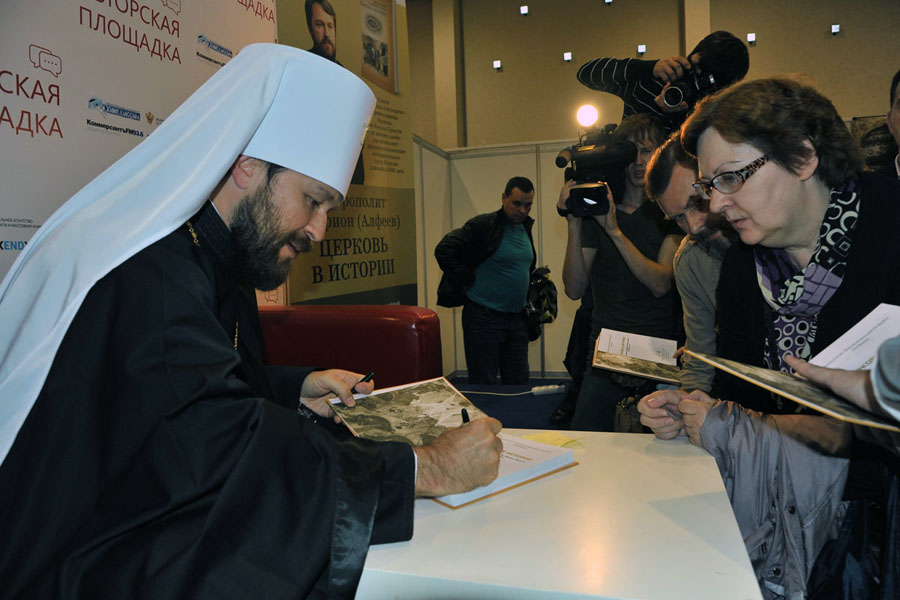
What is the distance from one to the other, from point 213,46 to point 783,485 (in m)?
3.01

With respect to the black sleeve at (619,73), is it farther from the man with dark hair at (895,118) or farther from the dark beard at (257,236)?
the dark beard at (257,236)

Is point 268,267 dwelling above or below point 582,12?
below

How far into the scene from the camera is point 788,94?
166 centimetres

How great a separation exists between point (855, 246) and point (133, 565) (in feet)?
5.53

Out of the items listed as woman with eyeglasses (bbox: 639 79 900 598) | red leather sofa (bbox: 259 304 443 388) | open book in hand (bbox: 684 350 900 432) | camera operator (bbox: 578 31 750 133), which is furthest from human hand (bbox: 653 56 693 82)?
open book in hand (bbox: 684 350 900 432)

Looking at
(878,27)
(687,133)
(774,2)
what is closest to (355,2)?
(687,133)

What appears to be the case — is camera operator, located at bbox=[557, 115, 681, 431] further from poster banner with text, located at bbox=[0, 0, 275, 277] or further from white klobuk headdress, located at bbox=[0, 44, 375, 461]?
poster banner with text, located at bbox=[0, 0, 275, 277]

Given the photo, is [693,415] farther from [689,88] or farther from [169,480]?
[689,88]

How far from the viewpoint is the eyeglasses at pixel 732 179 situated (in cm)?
167

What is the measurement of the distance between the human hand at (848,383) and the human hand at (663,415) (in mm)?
563

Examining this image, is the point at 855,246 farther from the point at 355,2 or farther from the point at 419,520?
the point at 355,2

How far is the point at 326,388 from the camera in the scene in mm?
1881

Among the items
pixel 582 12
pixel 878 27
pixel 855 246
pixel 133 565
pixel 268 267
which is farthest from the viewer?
pixel 582 12

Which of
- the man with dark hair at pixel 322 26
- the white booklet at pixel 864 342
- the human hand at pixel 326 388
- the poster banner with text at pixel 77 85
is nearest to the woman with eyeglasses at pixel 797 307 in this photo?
the white booklet at pixel 864 342
